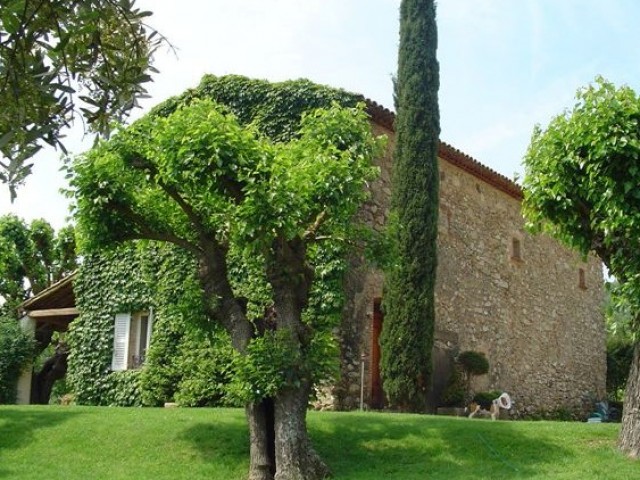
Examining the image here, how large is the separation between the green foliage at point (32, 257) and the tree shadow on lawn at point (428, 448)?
53.3 feet

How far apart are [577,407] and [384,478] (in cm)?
1494

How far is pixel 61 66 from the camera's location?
368 cm

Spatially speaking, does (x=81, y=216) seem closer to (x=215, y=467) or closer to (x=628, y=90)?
(x=215, y=467)

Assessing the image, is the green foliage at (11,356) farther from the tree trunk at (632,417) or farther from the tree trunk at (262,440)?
the tree trunk at (632,417)

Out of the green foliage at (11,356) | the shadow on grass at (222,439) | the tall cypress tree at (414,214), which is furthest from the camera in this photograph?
the green foliage at (11,356)

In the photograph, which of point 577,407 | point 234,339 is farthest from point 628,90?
point 577,407

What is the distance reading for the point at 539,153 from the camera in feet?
37.1

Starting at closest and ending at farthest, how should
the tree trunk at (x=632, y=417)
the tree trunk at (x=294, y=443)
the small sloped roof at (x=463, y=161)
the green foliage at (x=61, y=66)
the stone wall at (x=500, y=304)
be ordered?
the green foliage at (x=61, y=66) < the tree trunk at (x=294, y=443) < the tree trunk at (x=632, y=417) < the stone wall at (x=500, y=304) < the small sloped roof at (x=463, y=161)

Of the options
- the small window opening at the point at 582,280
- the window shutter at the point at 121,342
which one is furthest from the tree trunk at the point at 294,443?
the small window opening at the point at 582,280

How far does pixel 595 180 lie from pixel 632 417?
3148 mm

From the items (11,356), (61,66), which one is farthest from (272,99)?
A: (61,66)

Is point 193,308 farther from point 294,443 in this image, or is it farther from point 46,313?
point 46,313

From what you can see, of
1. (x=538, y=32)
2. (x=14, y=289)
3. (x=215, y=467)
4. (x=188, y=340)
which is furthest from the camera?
(x=14, y=289)

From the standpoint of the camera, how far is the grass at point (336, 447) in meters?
10.3
